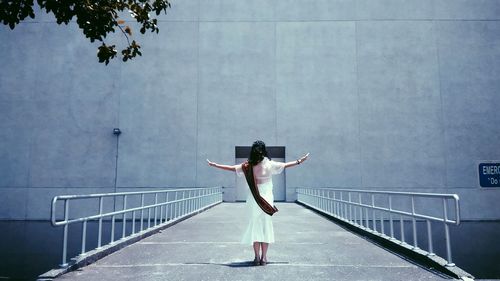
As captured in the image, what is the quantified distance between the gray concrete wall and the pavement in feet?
49.7

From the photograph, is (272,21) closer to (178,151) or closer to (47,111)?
(178,151)

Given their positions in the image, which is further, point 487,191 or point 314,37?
point 314,37

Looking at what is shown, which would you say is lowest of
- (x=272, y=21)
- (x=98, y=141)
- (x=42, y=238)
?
(x=42, y=238)

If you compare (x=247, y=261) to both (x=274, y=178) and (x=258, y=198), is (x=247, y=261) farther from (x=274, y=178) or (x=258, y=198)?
(x=274, y=178)

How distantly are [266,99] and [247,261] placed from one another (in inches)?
754

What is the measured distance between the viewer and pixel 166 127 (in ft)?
80.6

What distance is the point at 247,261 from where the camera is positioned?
6219 millimetres

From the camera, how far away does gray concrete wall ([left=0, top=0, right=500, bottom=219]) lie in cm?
2405

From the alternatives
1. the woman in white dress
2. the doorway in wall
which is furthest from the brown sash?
the doorway in wall

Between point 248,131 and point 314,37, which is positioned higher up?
point 314,37

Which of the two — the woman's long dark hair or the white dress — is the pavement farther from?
the woman's long dark hair

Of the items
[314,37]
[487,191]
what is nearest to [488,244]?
[487,191]

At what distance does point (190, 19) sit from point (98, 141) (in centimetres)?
957

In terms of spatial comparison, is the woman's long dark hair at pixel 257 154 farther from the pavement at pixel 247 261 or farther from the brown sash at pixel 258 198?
the pavement at pixel 247 261
